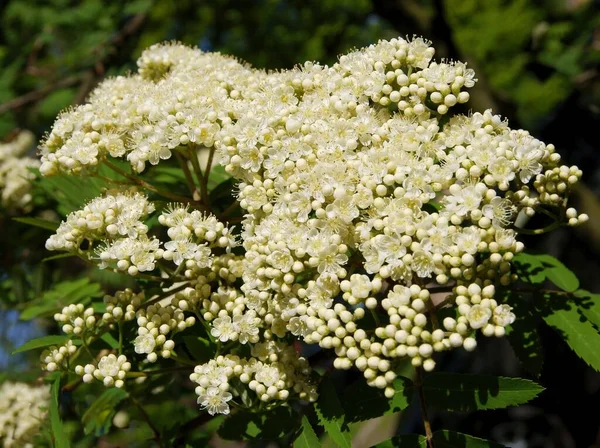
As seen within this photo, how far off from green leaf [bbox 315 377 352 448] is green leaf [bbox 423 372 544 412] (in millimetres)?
239

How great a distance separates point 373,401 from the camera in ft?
5.02

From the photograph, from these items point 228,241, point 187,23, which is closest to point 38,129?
point 187,23

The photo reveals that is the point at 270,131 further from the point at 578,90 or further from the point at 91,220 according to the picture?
the point at 578,90

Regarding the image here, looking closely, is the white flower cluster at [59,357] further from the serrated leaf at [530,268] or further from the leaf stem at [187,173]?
the serrated leaf at [530,268]

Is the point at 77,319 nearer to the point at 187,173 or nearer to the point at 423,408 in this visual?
the point at 187,173

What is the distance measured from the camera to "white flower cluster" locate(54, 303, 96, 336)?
1.62 m

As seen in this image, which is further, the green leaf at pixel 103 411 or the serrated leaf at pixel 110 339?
the green leaf at pixel 103 411

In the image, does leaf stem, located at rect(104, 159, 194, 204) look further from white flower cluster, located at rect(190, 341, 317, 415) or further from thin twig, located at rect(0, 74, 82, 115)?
thin twig, located at rect(0, 74, 82, 115)

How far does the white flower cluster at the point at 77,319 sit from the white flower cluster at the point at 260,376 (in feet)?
1.12

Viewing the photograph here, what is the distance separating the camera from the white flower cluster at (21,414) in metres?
2.32

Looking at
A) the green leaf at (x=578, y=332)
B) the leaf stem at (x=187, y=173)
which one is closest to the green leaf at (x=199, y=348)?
the leaf stem at (x=187, y=173)

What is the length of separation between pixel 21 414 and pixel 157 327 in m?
1.24

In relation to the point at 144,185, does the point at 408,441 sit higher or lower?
lower

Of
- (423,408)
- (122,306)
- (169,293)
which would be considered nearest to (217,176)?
(169,293)
